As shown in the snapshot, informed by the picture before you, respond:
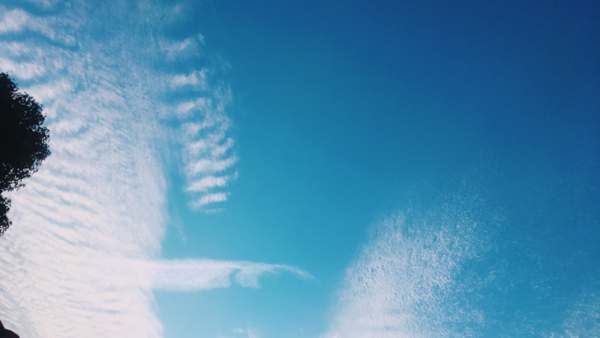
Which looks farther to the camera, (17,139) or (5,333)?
(5,333)

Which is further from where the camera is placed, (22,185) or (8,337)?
(8,337)

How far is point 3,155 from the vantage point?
2209 centimetres

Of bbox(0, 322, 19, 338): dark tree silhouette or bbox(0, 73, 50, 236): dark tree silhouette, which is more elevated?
bbox(0, 73, 50, 236): dark tree silhouette

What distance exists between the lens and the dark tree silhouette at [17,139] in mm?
21781

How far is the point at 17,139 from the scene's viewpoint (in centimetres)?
2242

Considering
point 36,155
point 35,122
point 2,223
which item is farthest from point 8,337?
point 35,122

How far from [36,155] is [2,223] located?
24.0 feet

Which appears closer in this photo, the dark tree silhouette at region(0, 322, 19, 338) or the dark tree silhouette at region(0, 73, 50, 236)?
the dark tree silhouette at region(0, 73, 50, 236)

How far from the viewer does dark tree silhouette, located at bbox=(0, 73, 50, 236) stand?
21.8 m

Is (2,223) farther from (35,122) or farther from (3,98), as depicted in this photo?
(3,98)

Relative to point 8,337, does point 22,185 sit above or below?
above

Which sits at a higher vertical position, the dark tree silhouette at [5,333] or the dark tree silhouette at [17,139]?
the dark tree silhouette at [17,139]

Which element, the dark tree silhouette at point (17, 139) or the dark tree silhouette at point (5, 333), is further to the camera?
the dark tree silhouette at point (5, 333)

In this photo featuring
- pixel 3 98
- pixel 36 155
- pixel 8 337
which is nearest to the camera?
pixel 3 98
